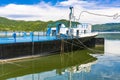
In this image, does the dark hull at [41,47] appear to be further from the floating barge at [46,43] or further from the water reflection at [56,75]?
the water reflection at [56,75]

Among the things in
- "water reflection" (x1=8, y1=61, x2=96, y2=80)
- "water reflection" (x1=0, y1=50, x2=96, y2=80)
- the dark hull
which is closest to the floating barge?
the dark hull

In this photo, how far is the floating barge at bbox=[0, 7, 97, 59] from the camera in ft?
74.9

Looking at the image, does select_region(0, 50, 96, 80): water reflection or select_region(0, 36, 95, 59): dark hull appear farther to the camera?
select_region(0, 36, 95, 59): dark hull

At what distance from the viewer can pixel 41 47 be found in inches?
1069

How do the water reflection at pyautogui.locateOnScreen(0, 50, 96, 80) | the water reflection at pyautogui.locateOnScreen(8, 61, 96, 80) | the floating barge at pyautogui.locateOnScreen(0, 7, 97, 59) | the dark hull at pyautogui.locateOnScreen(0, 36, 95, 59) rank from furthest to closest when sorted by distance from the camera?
the floating barge at pyautogui.locateOnScreen(0, 7, 97, 59)
the dark hull at pyautogui.locateOnScreen(0, 36, 95, 59)
the water reflection at pyautogui.locateOnScreen(0, 50, 96, 80)
the water reflection at pyautogui.locateOnScreen(8, 61, 96, 80)

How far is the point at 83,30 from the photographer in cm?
4081

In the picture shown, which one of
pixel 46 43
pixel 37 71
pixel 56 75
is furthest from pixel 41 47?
pixel 56 75

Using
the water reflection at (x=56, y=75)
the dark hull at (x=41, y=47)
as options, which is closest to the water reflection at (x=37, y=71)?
the water reflection at (x=56, y=75)

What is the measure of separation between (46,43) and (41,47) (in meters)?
1.10

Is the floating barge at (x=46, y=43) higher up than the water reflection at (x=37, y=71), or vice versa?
the floating barge at (x=46, y=43)

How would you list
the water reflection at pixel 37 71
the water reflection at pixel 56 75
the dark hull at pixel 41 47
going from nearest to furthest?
the water reflection at pixel 56 75 → the water reflection at pixel 37 71 → the dark hull at pixel 41 47

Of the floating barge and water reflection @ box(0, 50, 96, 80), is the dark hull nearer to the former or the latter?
the floating barge

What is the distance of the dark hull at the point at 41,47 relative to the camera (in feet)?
73.5

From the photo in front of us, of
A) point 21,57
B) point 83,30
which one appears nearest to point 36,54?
point 21,57
